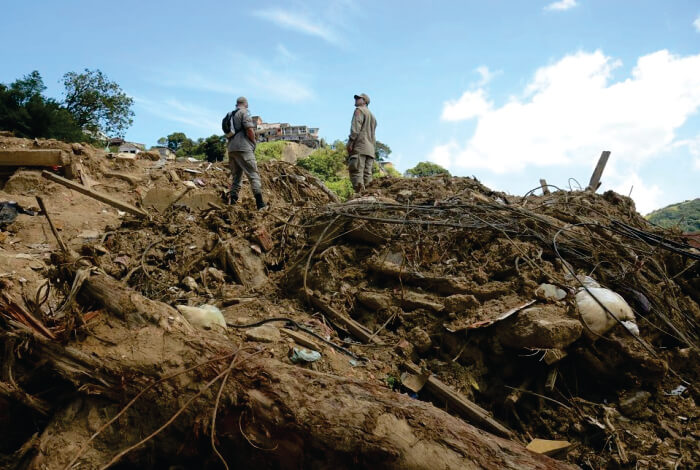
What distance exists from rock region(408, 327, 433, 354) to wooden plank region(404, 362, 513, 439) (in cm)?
25

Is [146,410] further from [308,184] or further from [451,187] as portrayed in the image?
[308,184]

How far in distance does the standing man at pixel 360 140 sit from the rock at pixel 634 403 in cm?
563

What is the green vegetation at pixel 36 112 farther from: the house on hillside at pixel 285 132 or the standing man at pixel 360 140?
the house on hillside at pixel 285 132

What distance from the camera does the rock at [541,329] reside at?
10.7ft

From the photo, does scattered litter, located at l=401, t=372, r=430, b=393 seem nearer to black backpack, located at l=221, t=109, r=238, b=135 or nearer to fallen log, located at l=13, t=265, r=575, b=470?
fallen log, located at l=13, t=265, r=575, b=470

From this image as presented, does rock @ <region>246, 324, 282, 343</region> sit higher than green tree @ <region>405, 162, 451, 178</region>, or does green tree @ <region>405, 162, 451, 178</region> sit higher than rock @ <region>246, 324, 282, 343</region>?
green tree @ <region>405, 162, 451, 178</region>

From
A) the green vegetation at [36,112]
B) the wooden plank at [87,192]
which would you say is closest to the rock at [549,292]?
the wooden plank at [87,192]

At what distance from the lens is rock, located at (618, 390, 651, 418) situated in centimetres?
324

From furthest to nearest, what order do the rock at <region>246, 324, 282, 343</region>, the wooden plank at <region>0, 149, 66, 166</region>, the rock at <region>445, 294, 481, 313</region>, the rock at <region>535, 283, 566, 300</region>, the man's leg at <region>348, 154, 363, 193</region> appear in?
the man's leg at <region>348, 154, 363, 193</region>, the wooden plank at <region>0, 149, 66, 166</region>, the rock at <region>445, 294, 481, 313</region>, the rock at <region>535, 283, 566, 300</region>, the rock at <region>246, 324, 282, 343</region>

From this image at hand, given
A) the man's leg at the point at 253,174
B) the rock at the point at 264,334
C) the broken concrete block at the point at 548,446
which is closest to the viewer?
the broken concrete block at the point at 548,446

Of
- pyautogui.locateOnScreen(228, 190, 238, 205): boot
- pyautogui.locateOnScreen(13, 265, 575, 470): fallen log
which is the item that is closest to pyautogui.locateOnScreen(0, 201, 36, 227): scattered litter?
pyautogui.locateOnScreen(228, 190, 238, 205): boot

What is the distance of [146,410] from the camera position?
7.27ft

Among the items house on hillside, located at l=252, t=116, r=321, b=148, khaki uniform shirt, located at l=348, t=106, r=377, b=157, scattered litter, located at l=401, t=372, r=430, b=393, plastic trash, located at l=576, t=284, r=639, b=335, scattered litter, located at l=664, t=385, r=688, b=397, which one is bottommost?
scattered litter, located at l=401, t=372, r=430, b=393

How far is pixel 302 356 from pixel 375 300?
1.17 metres
